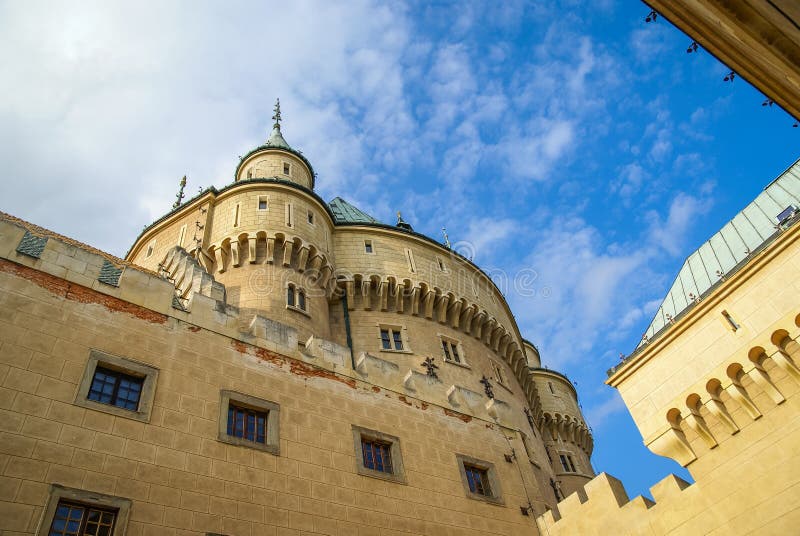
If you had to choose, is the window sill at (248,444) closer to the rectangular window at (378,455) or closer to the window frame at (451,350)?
the rectangular window at (378,455)

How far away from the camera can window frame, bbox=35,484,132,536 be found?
338 inches

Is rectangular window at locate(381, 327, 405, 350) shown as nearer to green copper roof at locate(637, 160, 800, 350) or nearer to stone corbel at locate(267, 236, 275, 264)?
stone corbel at locate(267, 236, 275, 264)

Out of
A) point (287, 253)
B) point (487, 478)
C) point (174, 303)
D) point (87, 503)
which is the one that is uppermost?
point (287, 253)

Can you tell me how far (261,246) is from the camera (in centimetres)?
2291

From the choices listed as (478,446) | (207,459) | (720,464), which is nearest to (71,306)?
(207,459)

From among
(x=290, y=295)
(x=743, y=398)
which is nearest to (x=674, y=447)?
(x=743, y=398)

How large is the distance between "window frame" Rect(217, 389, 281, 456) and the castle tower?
308 inches

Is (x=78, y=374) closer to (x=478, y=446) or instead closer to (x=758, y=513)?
(x=478, y=446)

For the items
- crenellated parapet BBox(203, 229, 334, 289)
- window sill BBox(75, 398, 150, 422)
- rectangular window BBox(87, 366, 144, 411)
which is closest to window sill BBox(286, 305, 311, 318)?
crenellated parapet BBox(203, 229, 334, 289)

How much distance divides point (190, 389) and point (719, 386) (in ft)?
41.5

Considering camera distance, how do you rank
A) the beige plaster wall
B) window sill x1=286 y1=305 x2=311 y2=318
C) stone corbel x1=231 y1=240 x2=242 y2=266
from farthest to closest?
the beige plaster wall
stone corbel x1=231 y1=240 x2=242 y2=266
window sill x1=286 y1=305 x2=311 y2=318

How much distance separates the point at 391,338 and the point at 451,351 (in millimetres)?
3134

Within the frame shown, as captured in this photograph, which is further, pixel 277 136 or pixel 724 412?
pixel 277 136

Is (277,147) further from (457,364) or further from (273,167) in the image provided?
(457,364)
